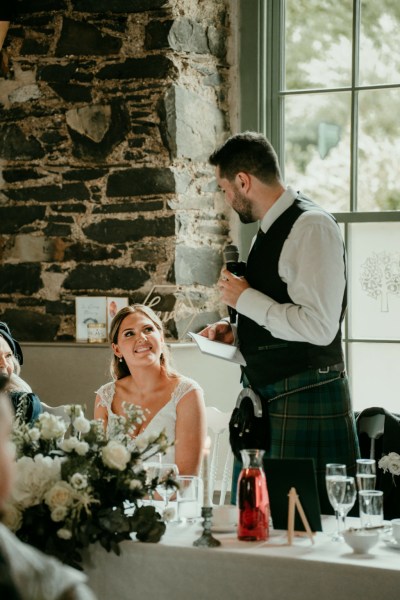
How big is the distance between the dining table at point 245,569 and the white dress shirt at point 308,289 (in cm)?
75

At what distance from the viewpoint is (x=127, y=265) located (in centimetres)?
443

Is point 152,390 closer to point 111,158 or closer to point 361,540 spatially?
point 111,158

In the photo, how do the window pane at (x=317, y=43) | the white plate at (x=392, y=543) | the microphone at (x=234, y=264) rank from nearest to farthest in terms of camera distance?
the white plate at (x=392, y=543), the microphone at (x=234, y=264), the window pane at (x=317, y=43)

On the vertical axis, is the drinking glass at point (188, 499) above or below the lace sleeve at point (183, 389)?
below

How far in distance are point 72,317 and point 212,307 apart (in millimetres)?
668

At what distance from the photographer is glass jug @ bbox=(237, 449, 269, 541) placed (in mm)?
2207

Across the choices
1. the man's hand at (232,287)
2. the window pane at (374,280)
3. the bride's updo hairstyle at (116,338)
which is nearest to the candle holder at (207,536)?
the man's hand at (232,287)

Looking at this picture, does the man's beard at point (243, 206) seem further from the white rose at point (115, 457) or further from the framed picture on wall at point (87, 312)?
the framed picture on wall at point (87, 312)

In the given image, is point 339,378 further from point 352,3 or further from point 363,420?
point 352,3

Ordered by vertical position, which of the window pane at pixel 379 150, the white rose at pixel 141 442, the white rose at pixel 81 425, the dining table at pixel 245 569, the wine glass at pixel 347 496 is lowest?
the dining table at pixel 245 569

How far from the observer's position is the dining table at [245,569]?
1961mm

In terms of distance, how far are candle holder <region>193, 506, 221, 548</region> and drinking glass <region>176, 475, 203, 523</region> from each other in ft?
0.59

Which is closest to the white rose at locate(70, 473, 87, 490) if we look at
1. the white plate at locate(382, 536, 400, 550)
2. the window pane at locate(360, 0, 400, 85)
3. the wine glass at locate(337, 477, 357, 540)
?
the wine glass at locate(337, 477, 357, 540)

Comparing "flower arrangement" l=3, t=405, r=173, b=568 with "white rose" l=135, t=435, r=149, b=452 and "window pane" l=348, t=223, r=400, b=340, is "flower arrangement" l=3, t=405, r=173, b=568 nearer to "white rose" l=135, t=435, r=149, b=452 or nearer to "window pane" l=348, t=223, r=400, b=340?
"white rose" l=135, t=435, r=149, b=452
